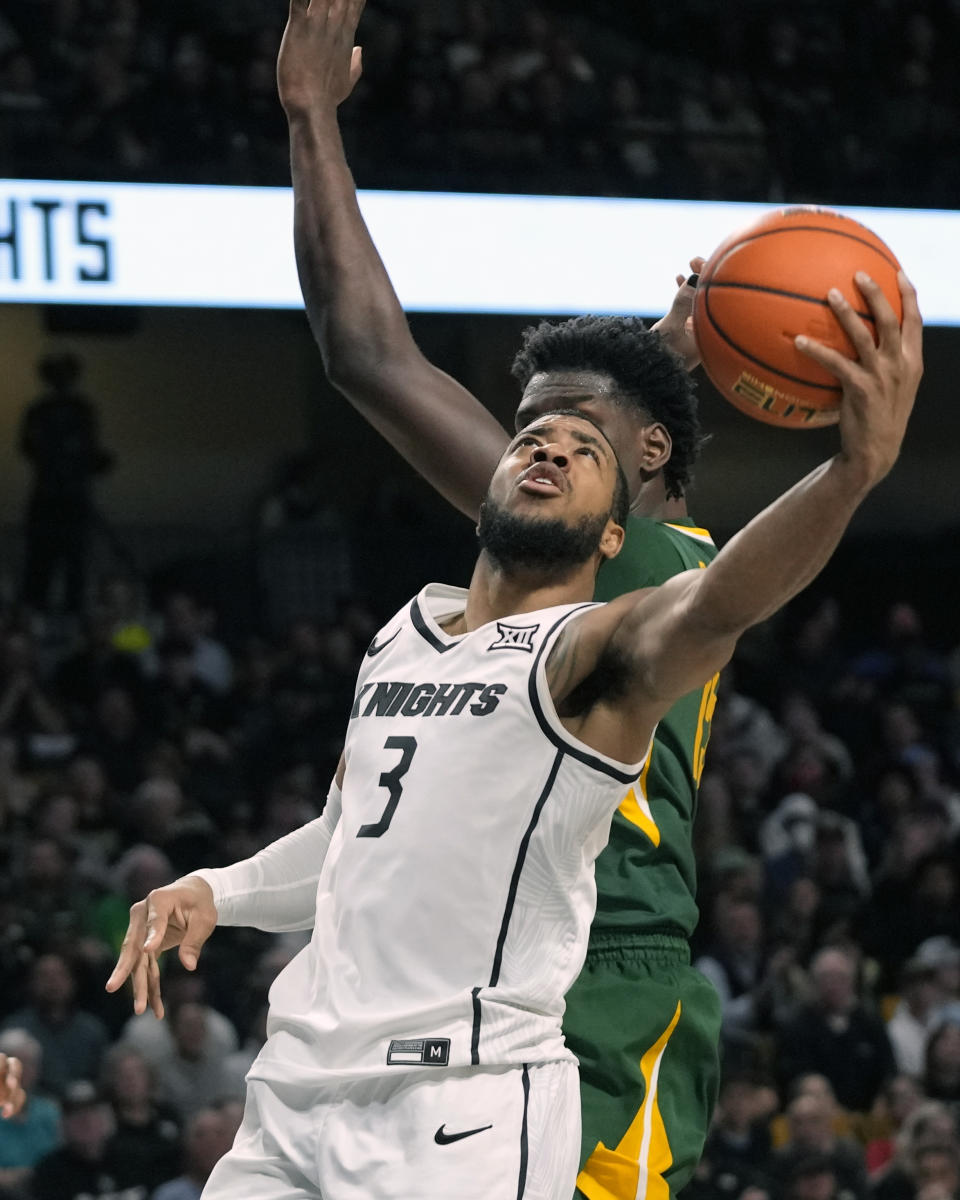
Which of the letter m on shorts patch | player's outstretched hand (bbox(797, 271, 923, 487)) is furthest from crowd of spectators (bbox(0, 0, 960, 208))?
player's outstretched hand (bbox(797, 271, 923, 487))

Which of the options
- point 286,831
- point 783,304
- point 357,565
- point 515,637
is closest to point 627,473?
point 515,637

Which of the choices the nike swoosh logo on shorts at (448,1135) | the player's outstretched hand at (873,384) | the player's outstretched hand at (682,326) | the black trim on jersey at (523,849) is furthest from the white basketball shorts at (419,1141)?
the player's outstretched hand at (682,326)

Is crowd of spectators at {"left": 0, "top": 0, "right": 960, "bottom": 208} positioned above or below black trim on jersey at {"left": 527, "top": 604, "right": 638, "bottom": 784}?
above

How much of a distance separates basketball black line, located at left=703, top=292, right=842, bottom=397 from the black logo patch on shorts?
1.06 m

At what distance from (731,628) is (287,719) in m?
7.65

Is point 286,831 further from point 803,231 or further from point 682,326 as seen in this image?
point 803,231

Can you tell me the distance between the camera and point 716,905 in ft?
28.8

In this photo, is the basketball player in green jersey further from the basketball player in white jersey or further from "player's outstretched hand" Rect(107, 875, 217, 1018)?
"player's outstretched hand" Rect(107, 875, 217, 1018)

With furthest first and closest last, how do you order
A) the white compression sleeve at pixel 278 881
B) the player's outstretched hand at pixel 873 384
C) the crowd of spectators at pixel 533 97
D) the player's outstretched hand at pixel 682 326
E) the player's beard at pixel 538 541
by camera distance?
the crowd of spectators at pixel 533 97, the player's outstretched hand at pixel 682 326, the white compression sleeve at pixel 278 881, the player's beard at pixel 538 541, the player's outstretched hand at pixel 873 384

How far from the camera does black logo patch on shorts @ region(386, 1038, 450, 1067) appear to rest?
104 inches

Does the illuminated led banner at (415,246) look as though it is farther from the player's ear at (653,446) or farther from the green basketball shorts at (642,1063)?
the green basketball shorts at (642,1063)

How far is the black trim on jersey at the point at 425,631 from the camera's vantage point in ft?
9.71

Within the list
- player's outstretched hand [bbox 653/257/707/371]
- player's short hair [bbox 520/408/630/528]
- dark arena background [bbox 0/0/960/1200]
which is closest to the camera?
player's short hair [bbox 520/408/630/528]

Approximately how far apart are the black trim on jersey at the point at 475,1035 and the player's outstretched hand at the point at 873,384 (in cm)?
91
